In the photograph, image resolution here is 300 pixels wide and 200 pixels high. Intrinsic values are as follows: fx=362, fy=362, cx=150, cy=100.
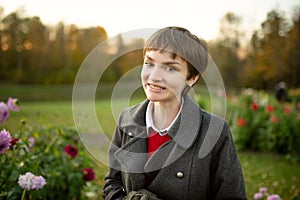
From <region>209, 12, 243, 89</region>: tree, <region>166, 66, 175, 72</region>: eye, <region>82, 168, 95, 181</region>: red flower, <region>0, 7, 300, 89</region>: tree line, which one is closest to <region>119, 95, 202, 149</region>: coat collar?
<region>166, 66, 175, 72</region>: eye

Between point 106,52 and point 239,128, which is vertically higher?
point 106,52

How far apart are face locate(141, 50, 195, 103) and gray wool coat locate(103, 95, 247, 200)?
186 millimetres

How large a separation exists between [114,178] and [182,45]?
75 cm

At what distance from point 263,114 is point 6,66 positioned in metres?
12.0

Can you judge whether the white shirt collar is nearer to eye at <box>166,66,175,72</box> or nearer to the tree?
eye at <box>166,66,175,72</box>

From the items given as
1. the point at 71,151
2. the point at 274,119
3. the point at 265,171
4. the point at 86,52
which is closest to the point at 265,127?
the point at 274,119

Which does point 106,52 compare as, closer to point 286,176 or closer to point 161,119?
point 161,119

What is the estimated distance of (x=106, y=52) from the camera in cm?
165

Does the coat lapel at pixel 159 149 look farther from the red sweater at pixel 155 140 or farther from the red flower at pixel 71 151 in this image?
the red flower at pixel 71 151

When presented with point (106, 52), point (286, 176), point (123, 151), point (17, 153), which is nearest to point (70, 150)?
point (17, 153)

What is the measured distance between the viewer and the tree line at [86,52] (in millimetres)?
14703

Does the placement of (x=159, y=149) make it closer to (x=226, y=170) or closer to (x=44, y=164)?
(x=226, y=170)

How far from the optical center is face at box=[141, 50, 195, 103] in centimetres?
149

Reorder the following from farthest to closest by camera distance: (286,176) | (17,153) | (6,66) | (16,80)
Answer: (16,80), (6,66), (286,176), (17,153)
